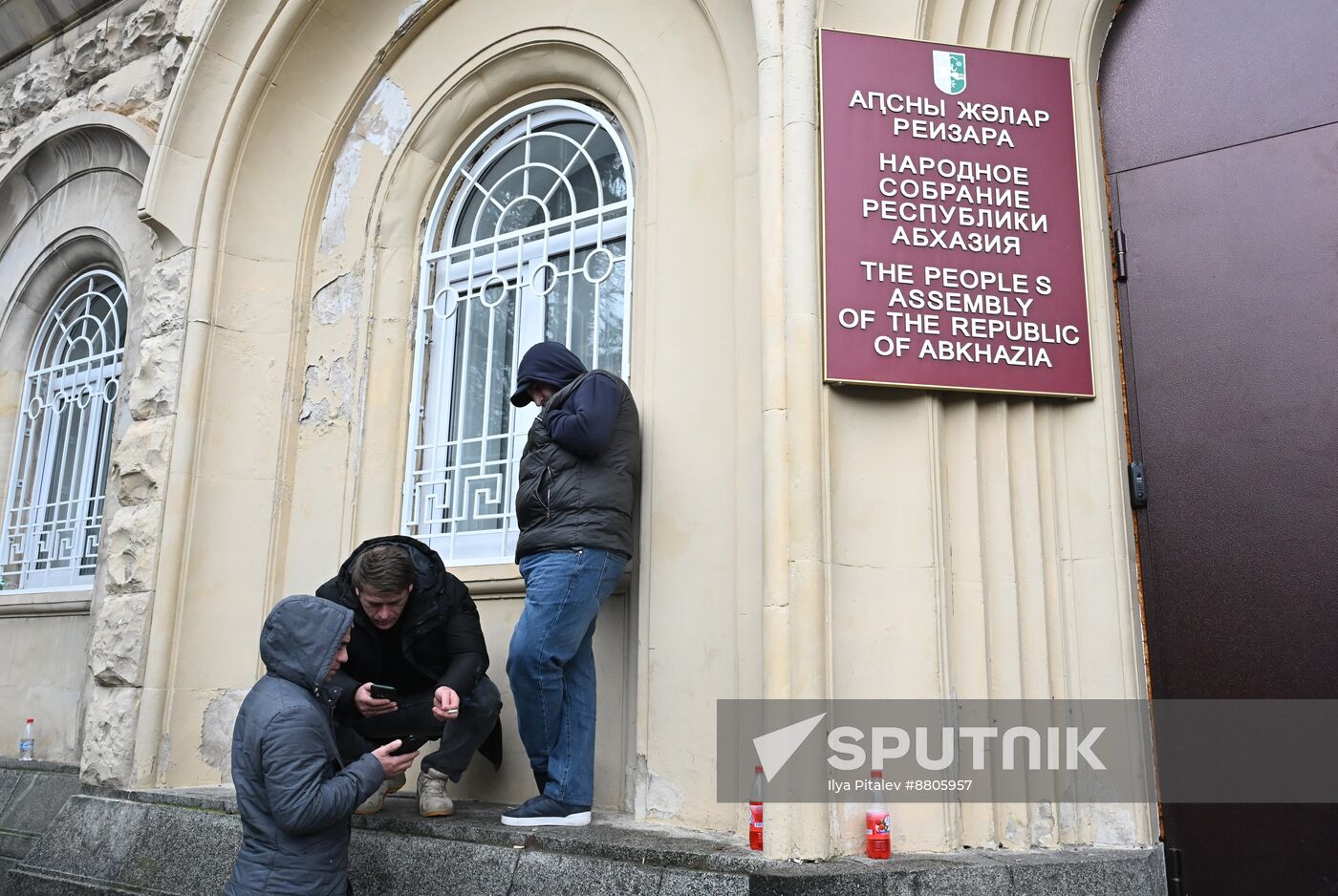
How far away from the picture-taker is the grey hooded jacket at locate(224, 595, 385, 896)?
3.18 metres

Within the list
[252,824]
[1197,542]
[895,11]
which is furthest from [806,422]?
[252,824]

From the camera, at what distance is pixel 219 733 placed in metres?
5.75

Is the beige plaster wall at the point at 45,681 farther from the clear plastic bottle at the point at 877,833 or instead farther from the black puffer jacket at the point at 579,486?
the clear plastic bottle at the point at 877,833

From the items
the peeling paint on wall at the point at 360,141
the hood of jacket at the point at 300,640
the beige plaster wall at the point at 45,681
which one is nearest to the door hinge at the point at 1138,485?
the hood of jacket at the point at 300,640

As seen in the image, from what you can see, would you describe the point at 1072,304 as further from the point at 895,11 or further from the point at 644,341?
the point at 644,341

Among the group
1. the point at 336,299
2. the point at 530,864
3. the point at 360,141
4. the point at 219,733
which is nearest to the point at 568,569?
the point at 530,864

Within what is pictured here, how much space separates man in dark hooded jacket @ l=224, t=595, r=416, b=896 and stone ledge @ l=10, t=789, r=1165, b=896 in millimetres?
739

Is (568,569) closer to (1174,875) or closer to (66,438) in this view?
(1174,875)

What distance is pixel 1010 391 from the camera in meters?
4.09

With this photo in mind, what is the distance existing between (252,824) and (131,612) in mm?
2909

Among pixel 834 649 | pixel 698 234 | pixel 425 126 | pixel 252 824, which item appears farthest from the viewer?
pixel 425 126

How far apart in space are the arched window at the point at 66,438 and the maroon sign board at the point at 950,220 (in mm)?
5215

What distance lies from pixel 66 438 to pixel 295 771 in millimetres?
5521

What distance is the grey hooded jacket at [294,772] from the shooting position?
10.4 feet
